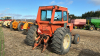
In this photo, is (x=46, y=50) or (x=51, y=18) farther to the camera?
(x=46, y=50)

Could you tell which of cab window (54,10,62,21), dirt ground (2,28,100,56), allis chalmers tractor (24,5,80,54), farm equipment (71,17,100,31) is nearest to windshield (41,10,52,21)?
allis chalmers tractor (24,5,80,54)

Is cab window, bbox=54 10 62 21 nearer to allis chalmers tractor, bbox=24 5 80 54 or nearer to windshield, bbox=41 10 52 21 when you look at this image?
allis chalmers tractor, bbox=24 5 80 54

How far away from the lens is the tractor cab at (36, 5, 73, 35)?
451cm

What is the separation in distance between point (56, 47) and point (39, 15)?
6.82 ft

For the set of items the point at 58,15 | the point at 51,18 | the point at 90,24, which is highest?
the point at 58,15

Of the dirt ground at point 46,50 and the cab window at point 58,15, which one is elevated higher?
the cab window at point 58,15

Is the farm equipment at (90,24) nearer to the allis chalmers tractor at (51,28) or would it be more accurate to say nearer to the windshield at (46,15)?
the allis chalmers tractor at (51,28)

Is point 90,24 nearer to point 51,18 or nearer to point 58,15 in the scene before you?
point 58,15

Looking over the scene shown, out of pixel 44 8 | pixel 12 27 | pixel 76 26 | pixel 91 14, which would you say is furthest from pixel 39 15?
pixel 91 14

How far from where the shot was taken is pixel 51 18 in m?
4.41

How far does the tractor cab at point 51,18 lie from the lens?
451 centimetres

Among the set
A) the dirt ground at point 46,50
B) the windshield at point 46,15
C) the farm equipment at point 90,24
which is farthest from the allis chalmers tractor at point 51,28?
the farm equipment at point 90,24

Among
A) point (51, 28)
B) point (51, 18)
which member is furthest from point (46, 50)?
point (51, 18)

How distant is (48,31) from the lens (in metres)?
4.60
